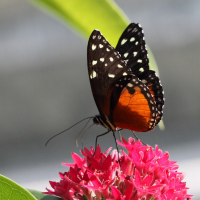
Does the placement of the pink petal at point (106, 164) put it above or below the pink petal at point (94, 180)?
above

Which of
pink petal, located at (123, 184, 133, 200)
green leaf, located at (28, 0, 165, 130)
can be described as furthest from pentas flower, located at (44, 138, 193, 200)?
green leaf, located at (28, 0, 165, 130)

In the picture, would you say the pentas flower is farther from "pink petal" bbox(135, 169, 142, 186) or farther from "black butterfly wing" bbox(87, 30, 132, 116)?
"black butterfly wing" bbox(87, 30, 132, 116)

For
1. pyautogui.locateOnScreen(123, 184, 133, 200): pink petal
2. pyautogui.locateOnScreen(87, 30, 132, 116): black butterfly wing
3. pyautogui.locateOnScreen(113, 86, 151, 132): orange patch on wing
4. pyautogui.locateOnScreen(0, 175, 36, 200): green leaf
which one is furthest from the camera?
pyautogui.locateOnScreen(113, 86, 151, 132): orange patch on wing

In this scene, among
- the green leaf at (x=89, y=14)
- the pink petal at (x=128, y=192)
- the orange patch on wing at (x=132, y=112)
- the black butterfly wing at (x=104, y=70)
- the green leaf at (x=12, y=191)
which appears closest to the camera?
the green leaf at (x=89, y=14)

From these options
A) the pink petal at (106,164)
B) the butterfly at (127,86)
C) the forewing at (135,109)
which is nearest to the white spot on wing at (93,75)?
the butterfly at (127,86)

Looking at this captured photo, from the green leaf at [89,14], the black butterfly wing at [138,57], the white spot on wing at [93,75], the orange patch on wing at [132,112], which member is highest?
the black butterfly wing at [138,57]

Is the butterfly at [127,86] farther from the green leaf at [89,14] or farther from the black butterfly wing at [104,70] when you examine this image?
the green leaf at [89,14]
